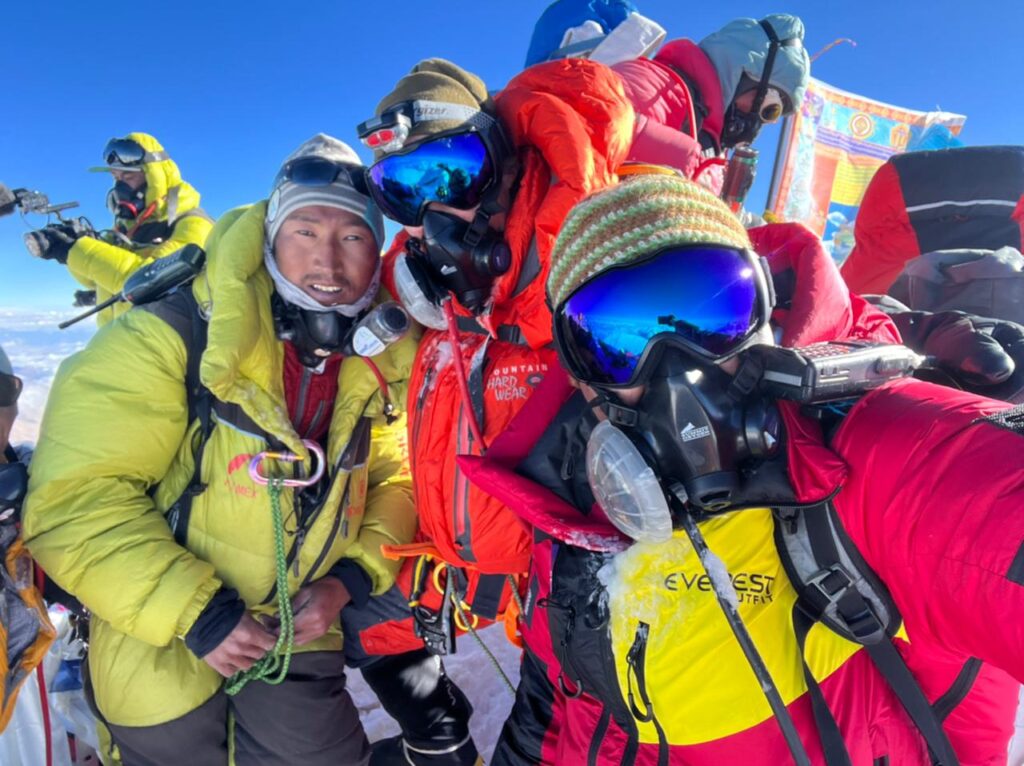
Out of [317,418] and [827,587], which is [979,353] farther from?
[317,418]

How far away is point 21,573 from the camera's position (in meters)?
1.66

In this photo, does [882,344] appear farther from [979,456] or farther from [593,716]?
[593,716]

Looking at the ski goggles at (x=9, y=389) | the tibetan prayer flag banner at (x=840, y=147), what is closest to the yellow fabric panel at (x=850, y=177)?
the tibetan prayer flag banner at (x=840, y=147)

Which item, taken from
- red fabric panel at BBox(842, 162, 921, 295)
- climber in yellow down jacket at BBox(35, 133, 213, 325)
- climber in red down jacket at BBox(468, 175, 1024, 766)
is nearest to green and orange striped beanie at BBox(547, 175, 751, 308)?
climber in red down jacket at BBox(468, 175, 1024, 766)

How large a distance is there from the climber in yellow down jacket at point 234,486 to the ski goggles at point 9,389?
128 mm

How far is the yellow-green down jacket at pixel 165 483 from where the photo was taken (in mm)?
1637

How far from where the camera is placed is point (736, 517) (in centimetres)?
105

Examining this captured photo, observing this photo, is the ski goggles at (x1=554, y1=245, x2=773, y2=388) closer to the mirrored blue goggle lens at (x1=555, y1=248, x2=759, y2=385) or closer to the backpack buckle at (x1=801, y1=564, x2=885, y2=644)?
the mirrored blue goggle lens at (x1=555, y1=248, x2=759, y2=385)

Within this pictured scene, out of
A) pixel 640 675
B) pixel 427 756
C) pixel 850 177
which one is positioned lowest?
pixel 427 756

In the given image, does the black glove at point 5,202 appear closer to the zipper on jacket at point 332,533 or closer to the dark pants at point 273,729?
the zipper on jacket at point 332,533

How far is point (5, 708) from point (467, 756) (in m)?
1.58

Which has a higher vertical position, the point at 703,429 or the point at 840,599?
the point at 703,429

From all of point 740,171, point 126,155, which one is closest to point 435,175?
point 740,171

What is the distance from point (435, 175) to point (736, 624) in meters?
1.37
